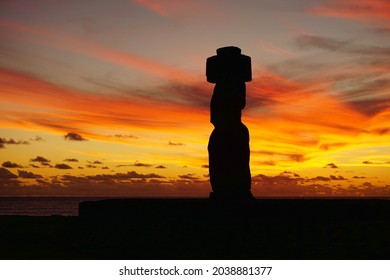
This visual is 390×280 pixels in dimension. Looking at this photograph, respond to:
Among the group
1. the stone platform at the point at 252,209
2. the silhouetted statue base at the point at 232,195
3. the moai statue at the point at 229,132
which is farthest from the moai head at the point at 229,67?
the stone platform at the point at 252,209

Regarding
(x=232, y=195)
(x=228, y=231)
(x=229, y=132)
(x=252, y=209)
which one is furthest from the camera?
(x=229, y=132)

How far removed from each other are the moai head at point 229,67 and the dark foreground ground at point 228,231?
11.7 ft

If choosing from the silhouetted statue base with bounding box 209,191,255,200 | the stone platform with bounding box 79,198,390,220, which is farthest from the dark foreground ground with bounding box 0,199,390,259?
the silhouetted statue base with bounding box 209,191,255,200

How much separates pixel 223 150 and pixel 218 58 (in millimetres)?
2283

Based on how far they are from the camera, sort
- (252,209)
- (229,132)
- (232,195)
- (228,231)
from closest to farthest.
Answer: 1. (228,231)
2. (252,209)
3. (232,195)
4. (229,132)

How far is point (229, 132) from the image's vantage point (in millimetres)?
14953

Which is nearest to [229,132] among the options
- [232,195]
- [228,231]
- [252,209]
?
[232,195]

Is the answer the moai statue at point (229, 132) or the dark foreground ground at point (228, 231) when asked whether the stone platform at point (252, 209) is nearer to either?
the dark foreground ground at point (228, 231)

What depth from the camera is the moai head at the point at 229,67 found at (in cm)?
1496

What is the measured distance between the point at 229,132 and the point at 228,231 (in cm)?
361

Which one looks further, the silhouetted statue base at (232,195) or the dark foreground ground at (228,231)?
the silhouetted statue base at (232,195)

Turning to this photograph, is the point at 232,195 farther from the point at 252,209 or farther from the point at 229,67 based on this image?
the point at 229,67

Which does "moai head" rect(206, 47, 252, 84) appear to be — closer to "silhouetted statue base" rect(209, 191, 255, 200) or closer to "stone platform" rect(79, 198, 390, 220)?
"silhouetted statue base" rect(209, 191, 255, 200)

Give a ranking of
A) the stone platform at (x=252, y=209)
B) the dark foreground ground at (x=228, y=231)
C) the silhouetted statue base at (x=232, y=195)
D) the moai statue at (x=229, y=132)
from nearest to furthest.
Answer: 1. the dark foreground ground at (x=228, y=231)
2. the stone platform at (x=252, y=209)
3. the silhouetted statue base at (x=232, y=195)
4. the moai statue at (x=229, y=132)
